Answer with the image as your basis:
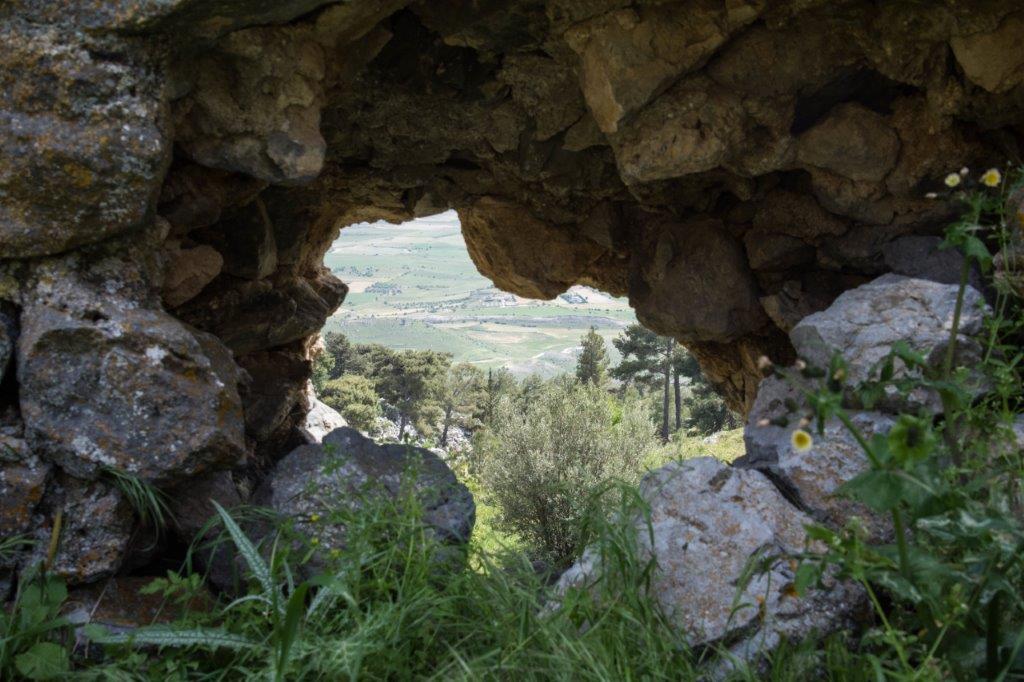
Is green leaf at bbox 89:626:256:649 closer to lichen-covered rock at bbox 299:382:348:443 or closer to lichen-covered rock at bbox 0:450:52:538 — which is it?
lichen-covered rock at bbox 0:450:52:538

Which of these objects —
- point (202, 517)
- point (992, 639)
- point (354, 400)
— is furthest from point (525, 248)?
point (354, 400)

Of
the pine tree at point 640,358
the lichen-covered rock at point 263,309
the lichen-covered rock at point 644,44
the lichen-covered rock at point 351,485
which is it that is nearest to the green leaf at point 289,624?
the lichen-covered rock at point 351,485

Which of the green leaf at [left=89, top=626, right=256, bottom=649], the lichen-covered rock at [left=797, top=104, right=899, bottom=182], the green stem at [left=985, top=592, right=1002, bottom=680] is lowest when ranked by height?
the green leaf at [left=89, top=626, right=256, bottom=649]

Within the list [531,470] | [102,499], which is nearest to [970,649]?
[102,499]

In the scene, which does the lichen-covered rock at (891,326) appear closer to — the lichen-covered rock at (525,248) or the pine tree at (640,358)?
the lichen-covered rock at (525,248)

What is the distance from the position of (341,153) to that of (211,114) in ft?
7.70

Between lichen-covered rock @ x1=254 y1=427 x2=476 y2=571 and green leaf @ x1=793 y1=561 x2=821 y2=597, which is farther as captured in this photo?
lichen-covered rock @ x1=254 y1=427 x2=476 y2=571

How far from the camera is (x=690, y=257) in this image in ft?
28.8

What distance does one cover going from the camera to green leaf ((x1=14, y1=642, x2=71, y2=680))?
3332 millimetres

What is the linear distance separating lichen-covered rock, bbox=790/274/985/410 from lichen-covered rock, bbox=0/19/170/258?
157 inches

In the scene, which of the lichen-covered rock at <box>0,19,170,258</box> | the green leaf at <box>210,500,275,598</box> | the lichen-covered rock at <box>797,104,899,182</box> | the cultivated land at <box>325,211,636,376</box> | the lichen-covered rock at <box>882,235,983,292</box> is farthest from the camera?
the cultivated land at <box>325,211,636,376</box>

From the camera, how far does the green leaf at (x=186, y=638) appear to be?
338cm

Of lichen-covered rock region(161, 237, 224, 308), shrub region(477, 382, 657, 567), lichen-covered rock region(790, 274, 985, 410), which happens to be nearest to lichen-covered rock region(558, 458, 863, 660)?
lichen-covered rock region(790, 274, 985, 410)

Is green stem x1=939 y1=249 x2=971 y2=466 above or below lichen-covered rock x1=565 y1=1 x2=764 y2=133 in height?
below
